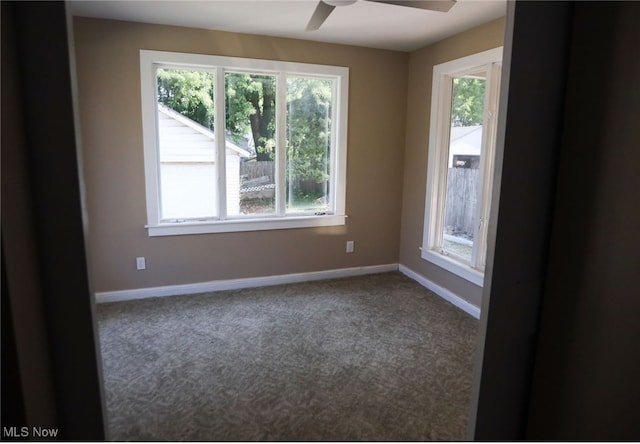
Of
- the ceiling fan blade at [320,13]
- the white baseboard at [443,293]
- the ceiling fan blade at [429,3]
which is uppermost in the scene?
the ceiling fan blade at [320,13]

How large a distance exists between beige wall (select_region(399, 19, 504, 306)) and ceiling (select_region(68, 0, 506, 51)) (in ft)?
0.50

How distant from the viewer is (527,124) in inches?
45.6

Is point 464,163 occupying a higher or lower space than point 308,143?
lower

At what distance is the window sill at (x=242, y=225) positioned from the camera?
3568 mm

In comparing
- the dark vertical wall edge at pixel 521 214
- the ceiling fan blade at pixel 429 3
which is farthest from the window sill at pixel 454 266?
the ceiling fan blade at pixel 429 3

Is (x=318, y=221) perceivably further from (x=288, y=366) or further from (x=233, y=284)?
(x=288, y=366)

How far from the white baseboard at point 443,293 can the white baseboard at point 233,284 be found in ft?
0.74

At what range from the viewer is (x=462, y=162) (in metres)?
3.57

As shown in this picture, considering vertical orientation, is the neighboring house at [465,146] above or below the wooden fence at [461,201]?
above

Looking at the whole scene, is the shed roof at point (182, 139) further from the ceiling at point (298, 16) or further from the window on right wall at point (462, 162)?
the window on right wall at point (462, 162)

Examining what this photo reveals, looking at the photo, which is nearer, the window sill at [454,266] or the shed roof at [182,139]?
the window sill at [454,266]

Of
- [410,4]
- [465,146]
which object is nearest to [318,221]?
[465,146]

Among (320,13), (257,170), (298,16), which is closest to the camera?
(320,13)

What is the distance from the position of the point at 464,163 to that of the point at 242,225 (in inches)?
87.0
